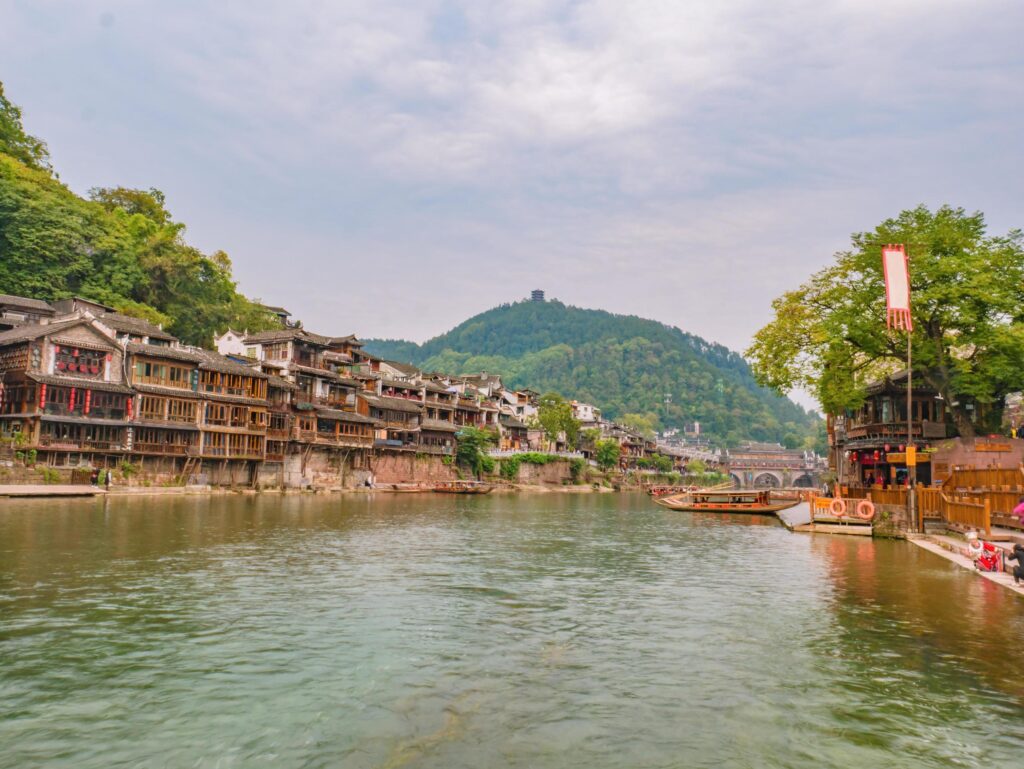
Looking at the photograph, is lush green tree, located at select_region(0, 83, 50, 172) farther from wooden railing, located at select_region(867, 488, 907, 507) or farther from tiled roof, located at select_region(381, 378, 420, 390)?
wooden railing, located at select_region(867, 488, 907, 507)

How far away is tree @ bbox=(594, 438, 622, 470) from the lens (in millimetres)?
139625

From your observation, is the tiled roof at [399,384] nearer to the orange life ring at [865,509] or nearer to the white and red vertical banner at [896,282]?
the orange life ring at [865,509]

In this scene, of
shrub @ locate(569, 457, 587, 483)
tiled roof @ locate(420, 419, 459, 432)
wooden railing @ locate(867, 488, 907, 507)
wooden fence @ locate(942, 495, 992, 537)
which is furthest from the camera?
shrub @ locate(569, 457, 587, 483)

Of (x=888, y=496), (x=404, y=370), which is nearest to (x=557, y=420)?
(x=404, y=370)

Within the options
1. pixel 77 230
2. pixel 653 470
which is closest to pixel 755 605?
pixel 77 230

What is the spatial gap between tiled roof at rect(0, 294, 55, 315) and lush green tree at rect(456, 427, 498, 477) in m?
51.5

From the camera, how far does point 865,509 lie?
37094 millimetres

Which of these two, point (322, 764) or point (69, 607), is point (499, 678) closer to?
point (322, 764)

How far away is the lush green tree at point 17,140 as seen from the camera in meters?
79.2

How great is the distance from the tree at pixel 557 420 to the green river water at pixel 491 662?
94849 millimetres

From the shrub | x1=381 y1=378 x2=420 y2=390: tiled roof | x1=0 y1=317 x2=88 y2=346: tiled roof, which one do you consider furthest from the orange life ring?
the shrub

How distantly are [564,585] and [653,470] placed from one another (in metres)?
149

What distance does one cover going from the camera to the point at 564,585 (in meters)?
21.7

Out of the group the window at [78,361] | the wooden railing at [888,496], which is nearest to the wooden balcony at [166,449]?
the window at [78,361]
